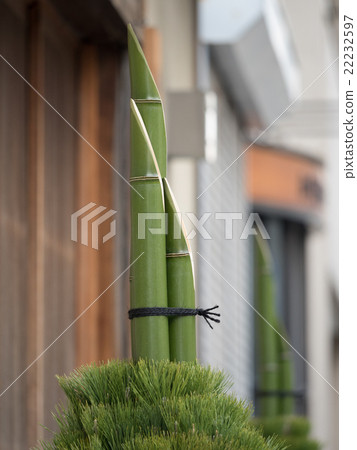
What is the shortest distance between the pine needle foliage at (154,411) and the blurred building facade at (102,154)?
154cm

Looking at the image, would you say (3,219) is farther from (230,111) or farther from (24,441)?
(230,111)

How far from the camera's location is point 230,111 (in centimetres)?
858

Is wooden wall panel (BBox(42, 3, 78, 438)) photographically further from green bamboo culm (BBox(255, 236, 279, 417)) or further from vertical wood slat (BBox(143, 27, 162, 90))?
green bamboo culm (BBox(255, 236, 279, 417))

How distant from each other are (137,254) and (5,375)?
1.49m

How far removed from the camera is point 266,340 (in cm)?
679

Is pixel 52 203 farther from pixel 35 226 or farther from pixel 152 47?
pixel 152 47

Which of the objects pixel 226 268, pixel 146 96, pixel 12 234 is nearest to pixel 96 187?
pixel 12 234

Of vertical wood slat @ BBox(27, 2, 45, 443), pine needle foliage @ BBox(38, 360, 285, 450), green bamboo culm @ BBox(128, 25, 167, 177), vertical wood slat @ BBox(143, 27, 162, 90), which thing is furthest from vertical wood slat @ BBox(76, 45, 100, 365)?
pine needle foliage @ BBox(38, 360, 285, 450)

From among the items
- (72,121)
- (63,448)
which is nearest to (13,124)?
(72,121)

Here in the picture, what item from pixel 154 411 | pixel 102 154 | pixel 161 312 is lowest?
pixel 154 411

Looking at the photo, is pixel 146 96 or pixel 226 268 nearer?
pixel 146 96

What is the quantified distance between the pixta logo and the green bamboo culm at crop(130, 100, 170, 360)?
84.9 inches

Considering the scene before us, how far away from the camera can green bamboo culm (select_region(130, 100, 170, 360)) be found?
1.92 metres

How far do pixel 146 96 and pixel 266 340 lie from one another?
16.1ft
